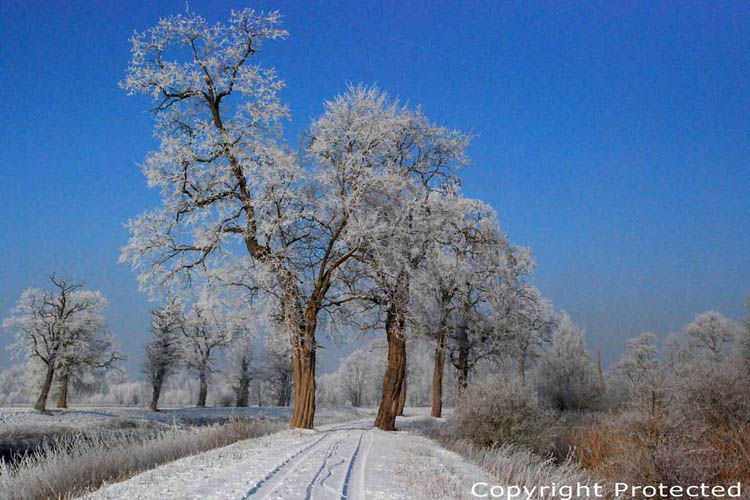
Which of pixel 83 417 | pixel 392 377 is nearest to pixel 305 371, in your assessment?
pixel 392 377

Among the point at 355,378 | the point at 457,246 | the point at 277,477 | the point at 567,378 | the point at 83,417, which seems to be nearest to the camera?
the point at 277,477

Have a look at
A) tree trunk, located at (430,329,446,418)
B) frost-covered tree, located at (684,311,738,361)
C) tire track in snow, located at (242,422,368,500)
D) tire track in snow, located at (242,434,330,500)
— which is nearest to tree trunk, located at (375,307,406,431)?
tire track in snow, located at (242,434,330,500)

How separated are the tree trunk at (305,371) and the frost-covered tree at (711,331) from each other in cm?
5607

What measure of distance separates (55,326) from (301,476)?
3806cm

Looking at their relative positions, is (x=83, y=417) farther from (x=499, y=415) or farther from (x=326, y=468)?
(x=326, y=468)

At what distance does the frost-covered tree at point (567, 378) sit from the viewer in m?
33.8

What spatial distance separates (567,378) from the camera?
35812mm

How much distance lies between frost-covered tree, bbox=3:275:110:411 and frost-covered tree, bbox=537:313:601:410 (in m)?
34.9

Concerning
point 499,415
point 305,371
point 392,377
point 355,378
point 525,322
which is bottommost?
point 355,378

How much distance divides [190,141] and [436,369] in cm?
1917

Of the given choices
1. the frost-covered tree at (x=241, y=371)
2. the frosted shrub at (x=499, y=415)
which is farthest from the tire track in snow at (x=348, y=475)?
the frost-covered tree at (x=241, y=371)

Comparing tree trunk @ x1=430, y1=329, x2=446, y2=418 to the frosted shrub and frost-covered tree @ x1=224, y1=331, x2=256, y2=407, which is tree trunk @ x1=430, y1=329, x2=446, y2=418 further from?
→ frost-covered tree @ x1=224, y1=331, x2=256, y2=407

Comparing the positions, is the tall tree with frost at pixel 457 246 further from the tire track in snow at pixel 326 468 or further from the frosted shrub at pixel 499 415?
the tire track in snow at pixel 326 468

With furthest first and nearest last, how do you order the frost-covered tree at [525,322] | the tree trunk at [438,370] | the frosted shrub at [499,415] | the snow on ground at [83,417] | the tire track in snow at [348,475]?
the frost-covered tree at [525,322], the snow on ground at [83,417], the tree trunk at [438,370], the frosted shrub at [499,415], the tire track in snow at [348,475]
